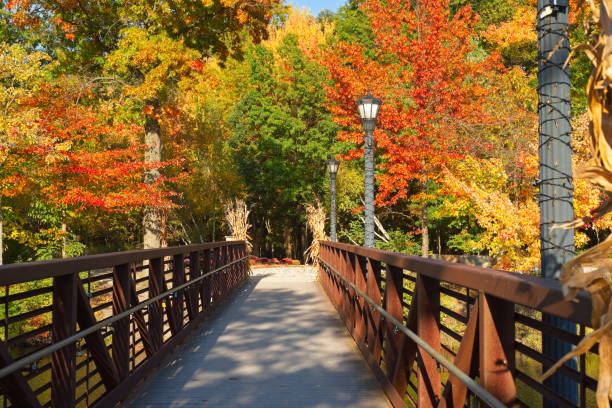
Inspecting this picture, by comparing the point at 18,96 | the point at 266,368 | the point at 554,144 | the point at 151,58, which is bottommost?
the point at 266,368

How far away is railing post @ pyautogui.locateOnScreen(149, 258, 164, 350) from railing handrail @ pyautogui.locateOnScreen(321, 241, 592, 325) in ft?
11.0

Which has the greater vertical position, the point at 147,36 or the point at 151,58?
the point at 147,36

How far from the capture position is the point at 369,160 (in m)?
9.27

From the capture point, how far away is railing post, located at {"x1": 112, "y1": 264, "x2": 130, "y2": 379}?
16.3 ft

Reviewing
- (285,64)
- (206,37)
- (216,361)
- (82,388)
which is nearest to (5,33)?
(206,37)

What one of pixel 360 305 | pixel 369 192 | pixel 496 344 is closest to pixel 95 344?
pixel 496 344

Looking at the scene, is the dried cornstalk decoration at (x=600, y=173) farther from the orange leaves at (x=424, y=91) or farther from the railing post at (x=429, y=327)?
the orange leaves at (x=424, y=91)

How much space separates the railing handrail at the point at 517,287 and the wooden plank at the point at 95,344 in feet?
7.35

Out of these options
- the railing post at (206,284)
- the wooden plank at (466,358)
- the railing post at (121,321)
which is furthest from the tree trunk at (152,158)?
the wooden plank at (466,358)

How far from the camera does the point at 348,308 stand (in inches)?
337

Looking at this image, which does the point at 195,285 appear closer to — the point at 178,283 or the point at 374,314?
the point at 178,283

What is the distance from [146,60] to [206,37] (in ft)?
11.6

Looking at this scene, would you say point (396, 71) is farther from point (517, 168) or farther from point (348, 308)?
point (348, 308)

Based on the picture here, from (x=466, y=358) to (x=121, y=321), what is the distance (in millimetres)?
3222
